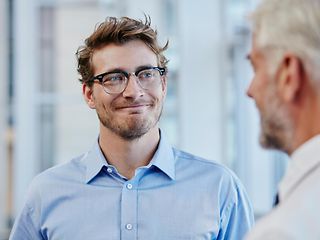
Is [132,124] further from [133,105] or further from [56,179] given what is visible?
[56,179]


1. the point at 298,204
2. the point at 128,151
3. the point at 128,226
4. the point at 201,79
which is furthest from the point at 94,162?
the point at 201,79

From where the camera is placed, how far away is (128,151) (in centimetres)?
170

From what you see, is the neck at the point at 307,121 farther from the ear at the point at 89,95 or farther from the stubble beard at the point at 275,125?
the ear at the point at 89,95

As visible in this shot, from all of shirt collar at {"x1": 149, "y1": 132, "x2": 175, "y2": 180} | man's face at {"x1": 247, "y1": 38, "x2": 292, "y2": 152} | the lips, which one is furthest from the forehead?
man's face at {"x1": 247, "y1": 38, "x2": 292, "y2": 152}

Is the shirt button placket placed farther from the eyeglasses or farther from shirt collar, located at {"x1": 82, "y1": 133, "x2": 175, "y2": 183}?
the eyeglasses

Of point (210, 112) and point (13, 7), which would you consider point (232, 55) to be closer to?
point (210, 112)

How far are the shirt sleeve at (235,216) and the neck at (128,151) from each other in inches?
10.3

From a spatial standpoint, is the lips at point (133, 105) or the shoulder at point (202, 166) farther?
the shoulder at point (202, 166)

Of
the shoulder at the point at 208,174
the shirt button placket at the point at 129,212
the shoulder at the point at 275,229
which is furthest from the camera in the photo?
the shoulder at the point at 208,174

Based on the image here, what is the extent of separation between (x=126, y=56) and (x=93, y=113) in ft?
7.23

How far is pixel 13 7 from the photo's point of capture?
385cm

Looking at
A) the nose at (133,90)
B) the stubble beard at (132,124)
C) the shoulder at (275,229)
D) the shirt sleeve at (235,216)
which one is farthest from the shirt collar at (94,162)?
the shoulder at (275,229)

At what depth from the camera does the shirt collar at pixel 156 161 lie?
1704mm

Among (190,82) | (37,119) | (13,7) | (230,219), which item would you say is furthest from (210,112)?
(230,219)
